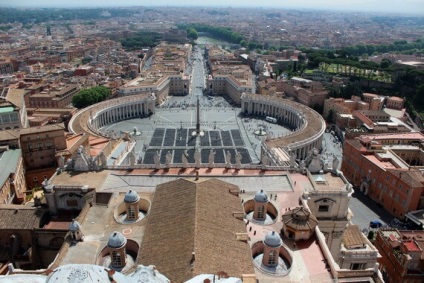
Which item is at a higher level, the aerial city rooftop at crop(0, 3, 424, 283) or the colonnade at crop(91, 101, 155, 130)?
the aerial city rooftop at crop(0, 3, 424, 283)

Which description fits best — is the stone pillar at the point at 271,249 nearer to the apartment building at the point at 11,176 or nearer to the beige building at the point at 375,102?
the apartment building at the point at 11,176

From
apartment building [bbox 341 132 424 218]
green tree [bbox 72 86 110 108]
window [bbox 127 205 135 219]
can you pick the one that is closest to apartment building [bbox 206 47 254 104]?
green tree [bbox 72 86 110 108]

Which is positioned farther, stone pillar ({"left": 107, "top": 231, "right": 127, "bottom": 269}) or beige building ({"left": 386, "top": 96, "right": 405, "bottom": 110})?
beige building ({"left": 386, "top": 96, "right": 405, "bottom": 110})

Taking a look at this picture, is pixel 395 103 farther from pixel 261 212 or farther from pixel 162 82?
pixel 261 212

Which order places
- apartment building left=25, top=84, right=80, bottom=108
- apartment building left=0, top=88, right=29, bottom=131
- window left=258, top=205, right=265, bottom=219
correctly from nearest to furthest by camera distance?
1. window left=258, top=205, right=265, bottom=219
2. apartment building left=0, top=88, right=29, bottom=131
3. apartment building left=25, top=84, right=80, bottom=108

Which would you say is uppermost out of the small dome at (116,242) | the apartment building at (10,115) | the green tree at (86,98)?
the small dome at (116,242)

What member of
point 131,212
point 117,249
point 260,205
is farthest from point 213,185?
point 117,249

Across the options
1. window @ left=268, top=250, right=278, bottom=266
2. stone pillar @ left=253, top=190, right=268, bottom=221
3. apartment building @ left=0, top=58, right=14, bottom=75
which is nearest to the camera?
window @ left=268, top=250, right=278, bottom=266

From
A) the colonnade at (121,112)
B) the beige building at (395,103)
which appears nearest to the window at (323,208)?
the colonnade at (121,112)

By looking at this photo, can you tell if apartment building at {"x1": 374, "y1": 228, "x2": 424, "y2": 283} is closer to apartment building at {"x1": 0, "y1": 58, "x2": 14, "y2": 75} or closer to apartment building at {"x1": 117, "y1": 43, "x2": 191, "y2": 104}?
apartment building at {"x1": 117, "y1": 43, "x2": 191, "y2": 104}
